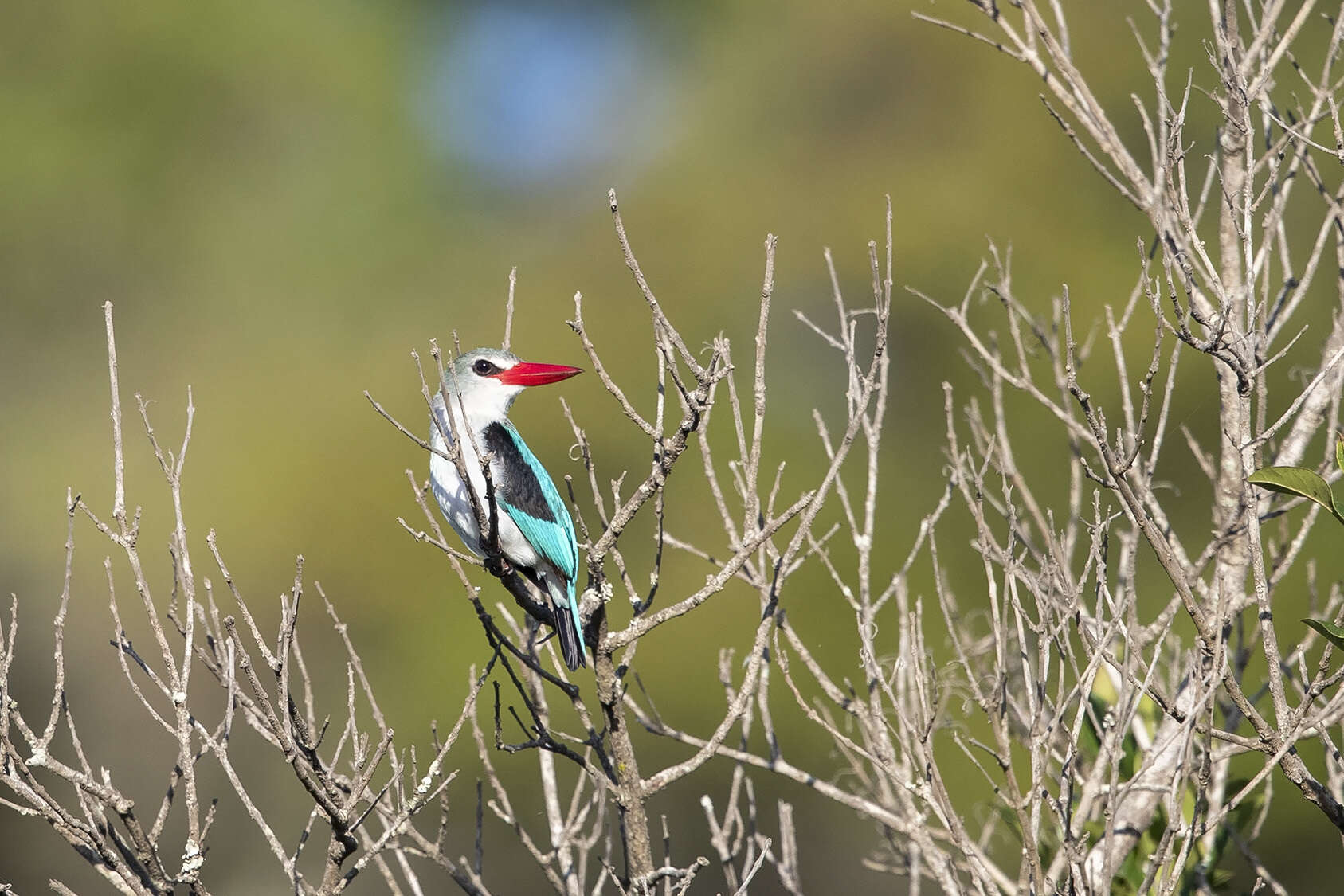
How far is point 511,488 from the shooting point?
4.89 m

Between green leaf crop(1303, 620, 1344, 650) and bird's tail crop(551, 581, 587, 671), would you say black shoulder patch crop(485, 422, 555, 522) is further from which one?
green leaf crop(1303, 620, 1344, 650)

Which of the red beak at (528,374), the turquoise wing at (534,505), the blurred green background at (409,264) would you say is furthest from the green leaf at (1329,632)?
the blurred green background at (409,264)

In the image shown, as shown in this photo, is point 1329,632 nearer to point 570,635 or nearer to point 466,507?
point 570,635

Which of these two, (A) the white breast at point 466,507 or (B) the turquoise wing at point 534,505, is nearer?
(A) the white breast at point 466,507

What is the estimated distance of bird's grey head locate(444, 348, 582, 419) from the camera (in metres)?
5.10

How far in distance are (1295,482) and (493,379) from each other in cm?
298

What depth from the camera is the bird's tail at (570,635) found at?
4.19 m

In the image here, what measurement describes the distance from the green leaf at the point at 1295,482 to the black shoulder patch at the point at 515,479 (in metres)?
2.51

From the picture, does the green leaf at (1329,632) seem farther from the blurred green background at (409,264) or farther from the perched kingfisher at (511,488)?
the blurred green background at (409,264)

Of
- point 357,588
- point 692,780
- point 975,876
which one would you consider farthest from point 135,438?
point 975,876

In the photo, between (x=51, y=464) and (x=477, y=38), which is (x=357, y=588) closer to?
(x=51, y=464)

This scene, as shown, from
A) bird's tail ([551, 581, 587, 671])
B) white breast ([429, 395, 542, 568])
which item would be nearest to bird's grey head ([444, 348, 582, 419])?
white breast ([429, 395, 542, 568])

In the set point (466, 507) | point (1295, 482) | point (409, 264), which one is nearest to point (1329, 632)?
point (1295, 482)

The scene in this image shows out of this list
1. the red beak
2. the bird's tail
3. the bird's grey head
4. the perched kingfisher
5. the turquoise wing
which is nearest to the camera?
the bird's tail
